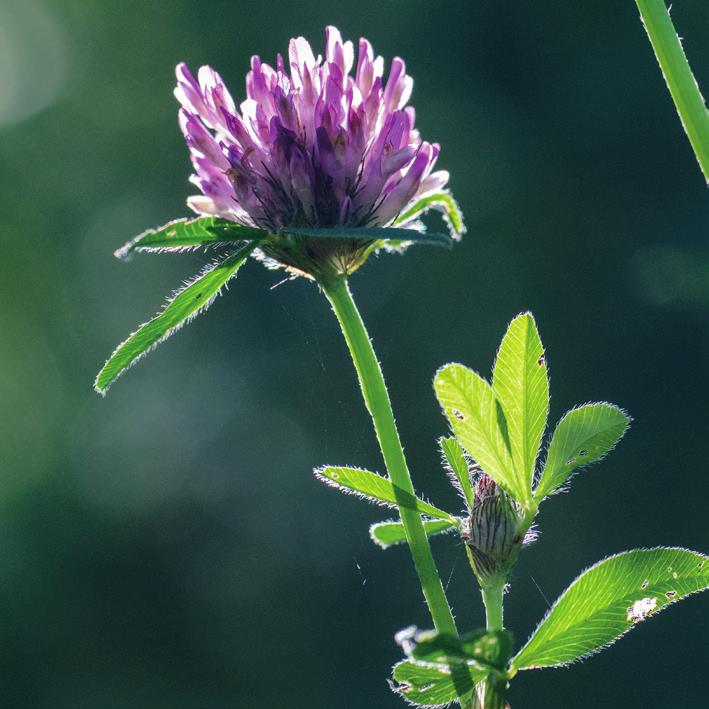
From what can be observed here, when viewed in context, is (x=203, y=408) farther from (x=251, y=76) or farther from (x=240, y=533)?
(x=251, y=76)

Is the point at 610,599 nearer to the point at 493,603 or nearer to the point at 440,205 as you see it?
the point at 493,603

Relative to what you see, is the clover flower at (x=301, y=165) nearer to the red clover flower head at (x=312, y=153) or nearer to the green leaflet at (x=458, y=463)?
the red clover flower head at (x=312, y=153)

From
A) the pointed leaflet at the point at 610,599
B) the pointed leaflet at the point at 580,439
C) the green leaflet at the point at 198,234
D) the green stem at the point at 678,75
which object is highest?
the green leaflet at the point at 198,234

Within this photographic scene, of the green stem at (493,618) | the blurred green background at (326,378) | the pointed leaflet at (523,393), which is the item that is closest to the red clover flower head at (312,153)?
the pointed leaflet at (523,393)

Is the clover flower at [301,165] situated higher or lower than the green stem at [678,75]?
higher

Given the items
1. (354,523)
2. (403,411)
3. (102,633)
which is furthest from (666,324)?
(102,633)

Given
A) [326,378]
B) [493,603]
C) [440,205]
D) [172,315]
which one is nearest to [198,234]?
[172,315]
